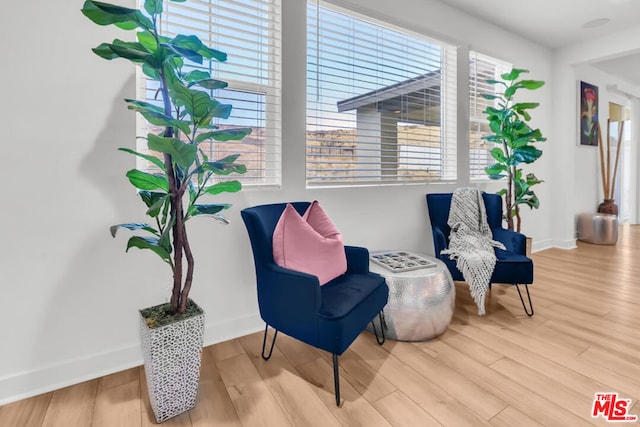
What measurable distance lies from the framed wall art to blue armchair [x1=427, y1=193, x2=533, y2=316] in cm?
266

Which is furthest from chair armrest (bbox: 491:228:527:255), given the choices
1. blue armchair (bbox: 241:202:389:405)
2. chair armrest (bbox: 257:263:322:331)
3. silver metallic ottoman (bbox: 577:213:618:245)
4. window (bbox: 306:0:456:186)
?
silver metallic ottoman (bbox: 577:213:618:245)

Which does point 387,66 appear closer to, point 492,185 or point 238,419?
point 492,185

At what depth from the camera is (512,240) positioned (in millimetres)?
2660

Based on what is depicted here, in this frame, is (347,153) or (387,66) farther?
(387,66)

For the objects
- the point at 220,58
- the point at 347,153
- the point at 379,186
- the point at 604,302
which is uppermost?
the point at 220,58

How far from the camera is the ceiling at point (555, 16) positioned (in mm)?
3150

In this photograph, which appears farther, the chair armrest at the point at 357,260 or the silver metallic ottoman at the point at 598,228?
the silver metallic ottoman at the point at 598,228

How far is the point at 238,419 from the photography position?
4.62 ft

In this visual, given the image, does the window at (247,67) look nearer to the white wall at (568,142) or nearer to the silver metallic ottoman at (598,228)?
the white wall at (568,142)

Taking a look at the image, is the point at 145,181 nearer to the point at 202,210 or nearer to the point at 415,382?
the point at 202,210

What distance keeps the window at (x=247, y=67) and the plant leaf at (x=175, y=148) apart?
29.3 inches

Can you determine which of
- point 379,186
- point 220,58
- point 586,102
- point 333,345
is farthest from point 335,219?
Result: point 586,102

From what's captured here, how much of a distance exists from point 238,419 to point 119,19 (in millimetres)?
1684

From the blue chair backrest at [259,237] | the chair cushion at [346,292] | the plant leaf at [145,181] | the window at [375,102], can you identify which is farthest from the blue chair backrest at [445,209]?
the plant leaf at [145,181]
